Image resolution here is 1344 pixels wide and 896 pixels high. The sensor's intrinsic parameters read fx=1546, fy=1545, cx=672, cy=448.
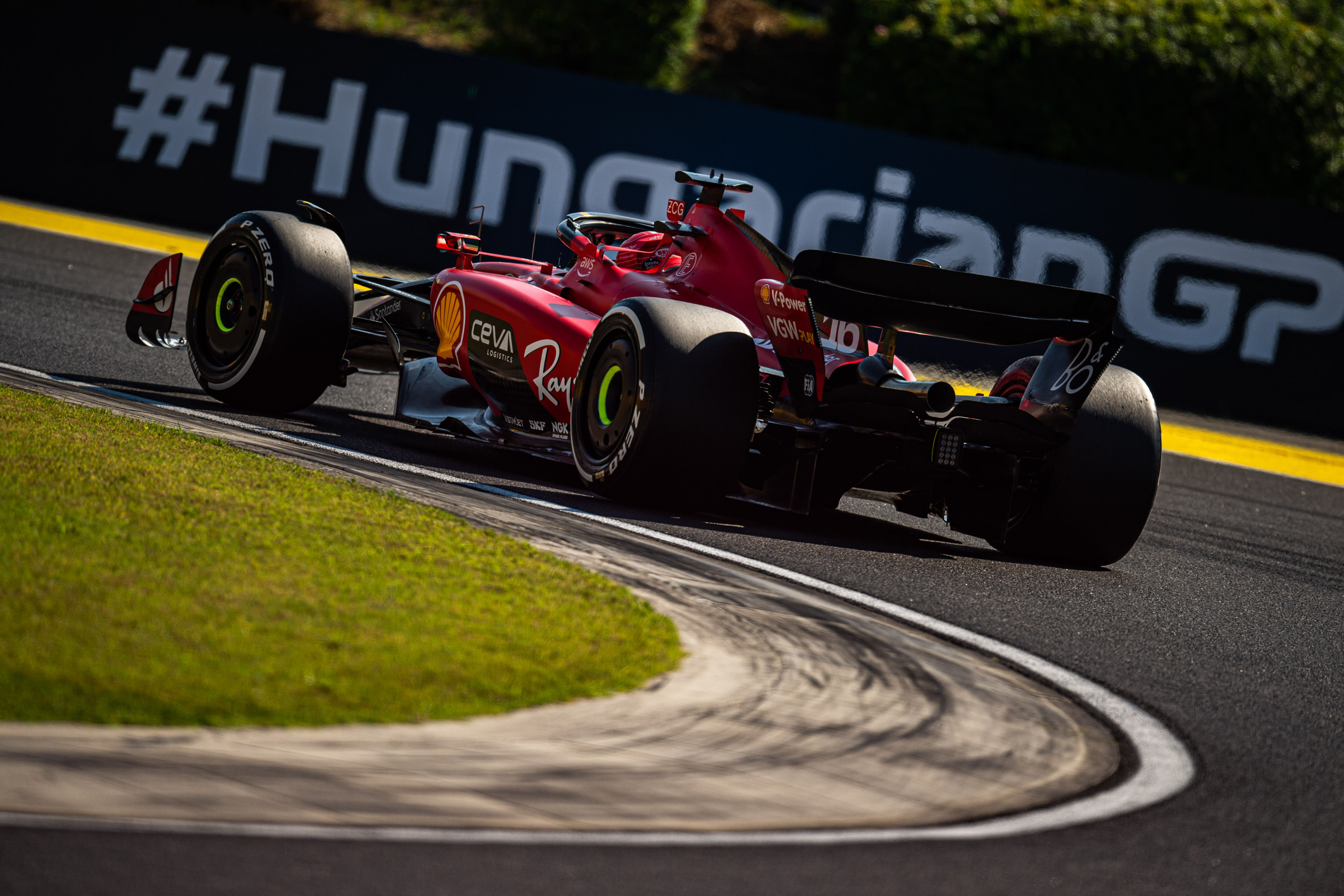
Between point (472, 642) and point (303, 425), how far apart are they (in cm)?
407

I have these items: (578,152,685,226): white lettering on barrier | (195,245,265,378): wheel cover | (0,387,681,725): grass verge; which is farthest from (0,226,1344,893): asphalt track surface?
(578,152,685,226): white lettering on barrier

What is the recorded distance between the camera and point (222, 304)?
26.3 ft

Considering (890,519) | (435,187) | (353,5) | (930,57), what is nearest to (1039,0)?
(930,57)

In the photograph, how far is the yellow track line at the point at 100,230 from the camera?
50.2 feet

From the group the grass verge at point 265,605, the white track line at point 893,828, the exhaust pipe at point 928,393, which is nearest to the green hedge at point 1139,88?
the exhaust pipe at point 928,393

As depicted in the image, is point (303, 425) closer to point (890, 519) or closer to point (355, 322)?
point (355, 322)

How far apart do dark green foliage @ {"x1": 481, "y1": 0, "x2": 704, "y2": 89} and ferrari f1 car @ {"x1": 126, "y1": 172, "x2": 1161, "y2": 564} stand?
1331 centimetres

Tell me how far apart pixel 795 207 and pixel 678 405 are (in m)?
9.61

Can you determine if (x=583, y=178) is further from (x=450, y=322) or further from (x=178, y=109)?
(x=450, y=322)

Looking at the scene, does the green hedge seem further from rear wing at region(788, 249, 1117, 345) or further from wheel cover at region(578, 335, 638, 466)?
wheel cover at region(578, 335, 638, 466)

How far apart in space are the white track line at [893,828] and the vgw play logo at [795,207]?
9.53 metres

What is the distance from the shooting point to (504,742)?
128 inches

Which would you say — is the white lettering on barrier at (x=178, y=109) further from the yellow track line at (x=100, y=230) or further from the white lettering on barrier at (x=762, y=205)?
the white lettering on barrier at (x=762, y=205)

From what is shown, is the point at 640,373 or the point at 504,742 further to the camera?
the point at 640,373
